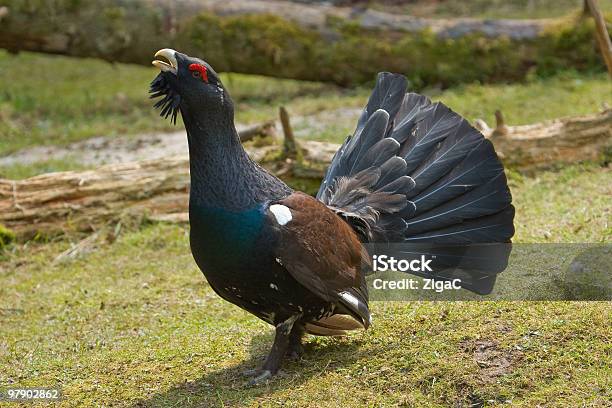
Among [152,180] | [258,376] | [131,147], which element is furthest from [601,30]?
[131,147]

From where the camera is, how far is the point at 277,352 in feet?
17.4

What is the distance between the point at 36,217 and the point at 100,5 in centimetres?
530

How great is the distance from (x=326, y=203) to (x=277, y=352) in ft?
3.65

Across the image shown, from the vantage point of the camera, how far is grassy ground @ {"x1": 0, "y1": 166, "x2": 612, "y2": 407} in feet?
16.0

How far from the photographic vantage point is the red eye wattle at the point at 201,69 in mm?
4969

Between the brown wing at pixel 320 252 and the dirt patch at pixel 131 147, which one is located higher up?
the brown wing at pixel 320 252

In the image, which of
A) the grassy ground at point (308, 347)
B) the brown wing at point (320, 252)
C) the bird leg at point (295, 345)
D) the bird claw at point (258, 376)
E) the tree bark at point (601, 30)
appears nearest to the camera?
the grassy ground at point (308, 347)

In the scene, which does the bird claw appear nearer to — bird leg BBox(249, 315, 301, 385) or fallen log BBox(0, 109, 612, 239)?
bird leg BBox(249, 315, 301, 385)

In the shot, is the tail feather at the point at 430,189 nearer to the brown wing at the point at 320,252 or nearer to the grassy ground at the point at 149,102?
the brown wing at the point at 320,252

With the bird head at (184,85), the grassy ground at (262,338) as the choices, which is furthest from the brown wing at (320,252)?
the bird head at (184,85)

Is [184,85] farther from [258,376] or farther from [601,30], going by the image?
[601,30]

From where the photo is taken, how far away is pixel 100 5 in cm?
1298

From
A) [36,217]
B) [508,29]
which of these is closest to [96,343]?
[36,217]

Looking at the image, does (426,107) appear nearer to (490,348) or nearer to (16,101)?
(490,348)
